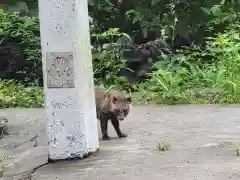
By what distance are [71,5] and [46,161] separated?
1.36m

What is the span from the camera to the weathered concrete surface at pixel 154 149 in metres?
4.20

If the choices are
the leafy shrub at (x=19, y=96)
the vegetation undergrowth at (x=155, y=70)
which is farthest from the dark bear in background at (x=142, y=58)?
the leafy shrub at (x=19, y=96)

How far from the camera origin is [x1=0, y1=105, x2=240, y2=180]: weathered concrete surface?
420 cm

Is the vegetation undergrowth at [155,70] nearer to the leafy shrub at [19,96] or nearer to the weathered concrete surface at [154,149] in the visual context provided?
the leafy shrub at [19,96]

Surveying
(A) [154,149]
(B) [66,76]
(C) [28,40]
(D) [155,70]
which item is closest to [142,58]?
(D) [155,70]

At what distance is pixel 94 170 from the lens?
4.37 metres

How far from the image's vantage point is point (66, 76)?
4.66m

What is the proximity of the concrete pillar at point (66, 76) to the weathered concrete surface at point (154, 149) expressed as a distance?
0.62 ft

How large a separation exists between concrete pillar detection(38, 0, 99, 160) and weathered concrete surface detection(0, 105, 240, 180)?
188 mm

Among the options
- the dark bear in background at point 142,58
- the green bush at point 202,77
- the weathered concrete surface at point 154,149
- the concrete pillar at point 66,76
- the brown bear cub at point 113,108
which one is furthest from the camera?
the dark bear in background at point 142,58

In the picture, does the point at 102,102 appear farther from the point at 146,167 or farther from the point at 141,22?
the point at 141,22

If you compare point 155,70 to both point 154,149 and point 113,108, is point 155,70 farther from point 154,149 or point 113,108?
point 154,149

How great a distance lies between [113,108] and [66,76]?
1.04 metres

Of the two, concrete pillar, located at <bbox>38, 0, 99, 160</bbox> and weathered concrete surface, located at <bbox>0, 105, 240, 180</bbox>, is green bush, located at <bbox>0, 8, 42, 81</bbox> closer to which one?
weathered concrete surface, located at <bbox>0, 105, 240, 180</bbox>
